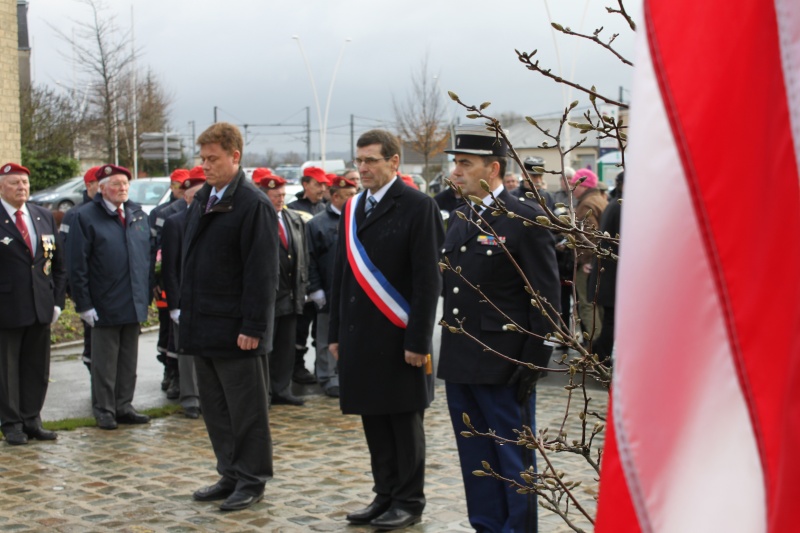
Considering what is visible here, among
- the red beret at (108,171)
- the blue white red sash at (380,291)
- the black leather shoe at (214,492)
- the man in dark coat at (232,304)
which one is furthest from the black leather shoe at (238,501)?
the red beret at (108,171)

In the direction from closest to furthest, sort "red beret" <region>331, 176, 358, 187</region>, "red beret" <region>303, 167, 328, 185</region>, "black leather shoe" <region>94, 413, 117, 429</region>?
"black leather shoe" <region>94, 413, 117, 429</region>
"red beret" <region>331, 176, 358, 187</region>
"red beret" <region>303, 167, 328, 185</region>

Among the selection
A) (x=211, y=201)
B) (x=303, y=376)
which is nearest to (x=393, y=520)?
(x=211, y=201)

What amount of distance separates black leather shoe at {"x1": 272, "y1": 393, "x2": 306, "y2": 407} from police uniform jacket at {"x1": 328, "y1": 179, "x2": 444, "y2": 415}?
4.09 metres

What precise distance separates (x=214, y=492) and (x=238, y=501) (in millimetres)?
257

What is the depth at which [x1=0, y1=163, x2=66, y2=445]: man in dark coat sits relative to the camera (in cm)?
828

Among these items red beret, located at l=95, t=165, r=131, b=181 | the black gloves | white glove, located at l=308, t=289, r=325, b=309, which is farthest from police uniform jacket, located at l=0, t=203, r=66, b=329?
the black gloves

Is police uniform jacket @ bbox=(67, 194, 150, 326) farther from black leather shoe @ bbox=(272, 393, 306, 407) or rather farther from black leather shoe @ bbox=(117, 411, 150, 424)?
black leather shoe @ bbox=(272, 393, 306, 407)

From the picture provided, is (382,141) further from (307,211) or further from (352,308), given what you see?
(307,211)

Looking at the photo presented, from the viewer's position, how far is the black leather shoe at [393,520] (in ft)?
19.0

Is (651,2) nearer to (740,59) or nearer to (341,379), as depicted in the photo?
(740,59)

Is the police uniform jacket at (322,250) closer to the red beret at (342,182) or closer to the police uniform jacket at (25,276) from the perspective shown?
the red beret at (342,182)

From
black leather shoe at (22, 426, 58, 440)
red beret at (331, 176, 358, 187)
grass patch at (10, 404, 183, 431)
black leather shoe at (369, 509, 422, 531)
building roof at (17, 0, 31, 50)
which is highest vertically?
building roof at (17, 0, 31, 50)

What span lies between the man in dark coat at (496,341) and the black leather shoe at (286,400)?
465 cm

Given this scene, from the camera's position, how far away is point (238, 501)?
6262mm
